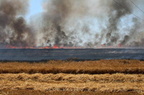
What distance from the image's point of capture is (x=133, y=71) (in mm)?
33000

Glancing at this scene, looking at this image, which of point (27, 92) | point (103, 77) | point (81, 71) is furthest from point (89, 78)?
point (27, 92)

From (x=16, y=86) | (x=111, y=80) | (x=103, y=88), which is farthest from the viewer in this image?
(x=111, y=80)

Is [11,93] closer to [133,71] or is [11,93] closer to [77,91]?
[77,91]

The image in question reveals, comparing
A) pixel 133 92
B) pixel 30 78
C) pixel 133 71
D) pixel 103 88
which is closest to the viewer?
pixel 133 92

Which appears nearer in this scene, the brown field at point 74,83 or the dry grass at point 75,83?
the brown field at point 74,83

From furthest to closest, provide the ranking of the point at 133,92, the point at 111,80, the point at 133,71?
the point at 133,71 → the point at 111,80 → the point at 133,92

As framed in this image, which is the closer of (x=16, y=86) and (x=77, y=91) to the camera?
(x=77, y=91)

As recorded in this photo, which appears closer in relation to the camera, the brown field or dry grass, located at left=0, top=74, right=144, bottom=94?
the brown field

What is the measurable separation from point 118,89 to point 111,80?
5.40 meters

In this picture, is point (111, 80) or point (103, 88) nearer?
Result: point (103, 88)

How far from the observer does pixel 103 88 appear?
22.4m

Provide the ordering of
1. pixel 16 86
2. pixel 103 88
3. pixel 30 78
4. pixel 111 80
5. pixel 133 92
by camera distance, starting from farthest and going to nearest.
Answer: pixel 30 78 → pixel 111 80 → pixel 16 86 → pixel 103 88 → pixel 133 92

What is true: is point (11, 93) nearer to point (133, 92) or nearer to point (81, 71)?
point (133, 92)

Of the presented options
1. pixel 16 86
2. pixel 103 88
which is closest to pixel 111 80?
pixel 103 88
